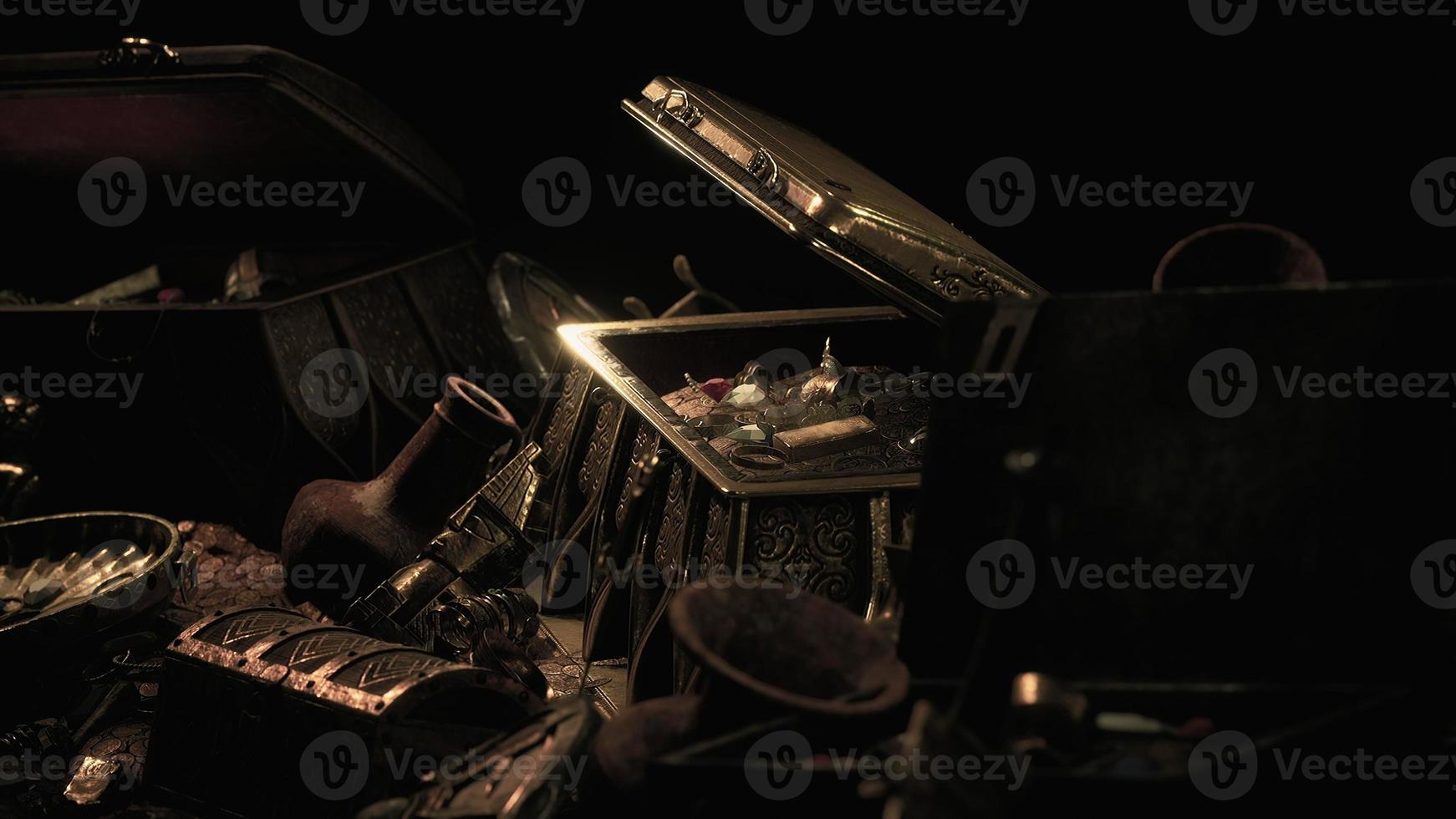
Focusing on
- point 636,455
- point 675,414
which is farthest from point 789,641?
point 636,455

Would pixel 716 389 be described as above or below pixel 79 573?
above

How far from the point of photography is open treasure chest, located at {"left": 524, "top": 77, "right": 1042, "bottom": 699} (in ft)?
8.20

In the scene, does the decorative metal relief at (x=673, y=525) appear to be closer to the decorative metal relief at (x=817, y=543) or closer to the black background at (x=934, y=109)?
the decorative metal relief at (x=817, y=543)

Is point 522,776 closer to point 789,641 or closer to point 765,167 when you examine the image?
point 789,641

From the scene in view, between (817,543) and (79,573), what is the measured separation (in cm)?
229

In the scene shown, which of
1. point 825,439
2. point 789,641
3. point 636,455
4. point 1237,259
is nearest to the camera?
point 789,641

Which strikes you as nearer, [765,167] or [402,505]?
[765,167]

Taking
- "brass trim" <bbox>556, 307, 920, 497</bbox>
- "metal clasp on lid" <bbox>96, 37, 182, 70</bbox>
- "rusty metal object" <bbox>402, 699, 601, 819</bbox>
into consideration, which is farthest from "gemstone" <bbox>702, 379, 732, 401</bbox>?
"metal clasp on lid" <bbox>96, 37, 182, 70</bbox>

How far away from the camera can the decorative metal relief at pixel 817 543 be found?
248 cm

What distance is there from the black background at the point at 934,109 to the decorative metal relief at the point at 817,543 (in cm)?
197

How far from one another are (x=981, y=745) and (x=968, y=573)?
16.1 inches

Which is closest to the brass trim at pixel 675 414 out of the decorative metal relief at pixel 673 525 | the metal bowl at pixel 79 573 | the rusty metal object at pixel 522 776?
the decorative metal relief at pixel 673 525

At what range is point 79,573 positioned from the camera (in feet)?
10.1

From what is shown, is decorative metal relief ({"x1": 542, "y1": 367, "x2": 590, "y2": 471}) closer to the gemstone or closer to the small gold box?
the gemstone
